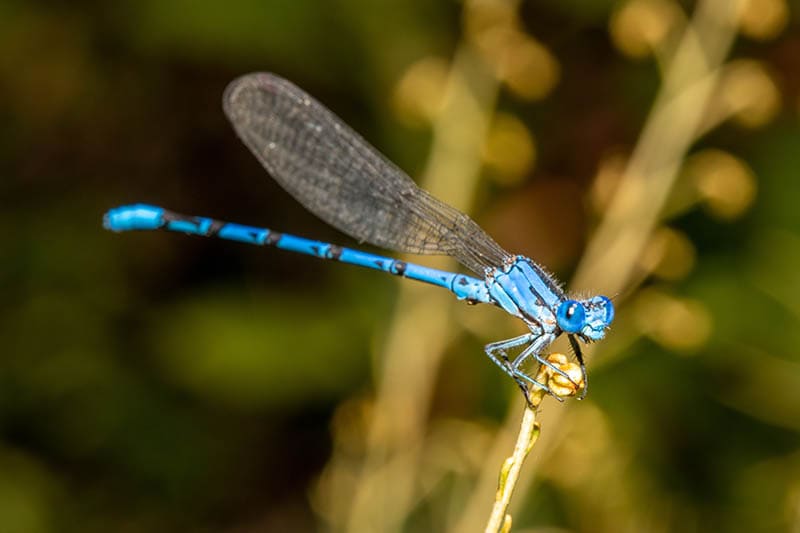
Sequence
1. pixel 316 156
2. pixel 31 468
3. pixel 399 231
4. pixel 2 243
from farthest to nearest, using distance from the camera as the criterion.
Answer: pixel 2 243 → pixel 31 468 → pixel 316 156 → pixel 399 231

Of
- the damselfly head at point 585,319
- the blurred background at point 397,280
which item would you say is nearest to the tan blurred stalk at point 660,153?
the blurred background at point 397,280

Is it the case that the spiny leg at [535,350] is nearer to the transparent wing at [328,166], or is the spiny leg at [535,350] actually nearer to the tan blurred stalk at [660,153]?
the tan blurred stalk at [660,153]

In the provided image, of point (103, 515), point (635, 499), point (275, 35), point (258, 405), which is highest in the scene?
point (275, 35)

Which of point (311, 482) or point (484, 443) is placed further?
point (311, 482)

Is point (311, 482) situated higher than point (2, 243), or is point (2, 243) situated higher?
point (2, 243)

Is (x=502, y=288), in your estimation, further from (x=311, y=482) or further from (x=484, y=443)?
(x=311, y=482)

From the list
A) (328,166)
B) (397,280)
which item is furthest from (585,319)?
(397,280)

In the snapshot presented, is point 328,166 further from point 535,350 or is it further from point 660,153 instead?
point 535,350

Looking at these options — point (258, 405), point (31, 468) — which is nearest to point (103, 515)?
point (31, 468)
